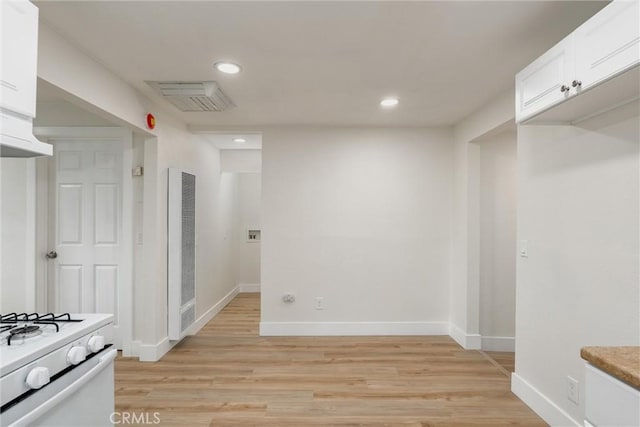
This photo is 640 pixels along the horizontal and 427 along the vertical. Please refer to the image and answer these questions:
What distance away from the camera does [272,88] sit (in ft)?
9.21

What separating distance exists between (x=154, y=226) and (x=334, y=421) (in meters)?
2.31

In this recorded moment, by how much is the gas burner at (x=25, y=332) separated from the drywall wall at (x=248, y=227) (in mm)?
5092

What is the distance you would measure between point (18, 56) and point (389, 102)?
2.63 metres

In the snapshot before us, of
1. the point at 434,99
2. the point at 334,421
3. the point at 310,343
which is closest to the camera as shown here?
the point at 334,421

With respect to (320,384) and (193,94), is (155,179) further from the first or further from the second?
(320,384)

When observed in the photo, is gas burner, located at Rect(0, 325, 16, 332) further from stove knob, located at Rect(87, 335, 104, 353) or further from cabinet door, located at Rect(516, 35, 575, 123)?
cabinet door, located at Rect(516, 35, 575, 123)

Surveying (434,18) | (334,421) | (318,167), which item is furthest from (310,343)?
(434,18)

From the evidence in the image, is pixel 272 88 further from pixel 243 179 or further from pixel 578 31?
pixel 243 179

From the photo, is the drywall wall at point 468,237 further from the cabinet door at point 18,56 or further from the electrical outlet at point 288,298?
the cabinet door at point 18,56

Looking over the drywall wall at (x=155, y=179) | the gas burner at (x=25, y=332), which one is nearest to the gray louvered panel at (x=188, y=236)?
the drywall wall at (x=155, y=179)

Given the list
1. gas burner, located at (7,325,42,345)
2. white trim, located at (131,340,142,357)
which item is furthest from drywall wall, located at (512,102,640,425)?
white trim, located at (131,340,142,357)

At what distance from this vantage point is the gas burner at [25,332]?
1201 millimetres

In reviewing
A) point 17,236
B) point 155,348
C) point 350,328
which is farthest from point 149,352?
point 350,328

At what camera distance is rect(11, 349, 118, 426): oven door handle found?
100cm
